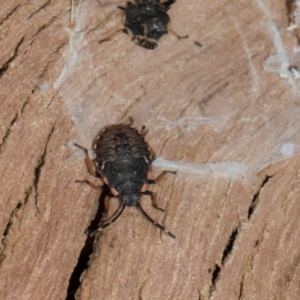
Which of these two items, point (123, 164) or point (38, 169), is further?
point (123, 164)

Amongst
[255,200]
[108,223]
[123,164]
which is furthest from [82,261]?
[255,200]

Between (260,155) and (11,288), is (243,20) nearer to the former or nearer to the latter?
(260,155)

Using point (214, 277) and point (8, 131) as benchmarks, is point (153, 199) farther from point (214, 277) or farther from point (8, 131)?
point (8, 131)

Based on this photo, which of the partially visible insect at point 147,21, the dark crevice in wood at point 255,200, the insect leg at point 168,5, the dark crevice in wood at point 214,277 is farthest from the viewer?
the insect leg at point 168,5

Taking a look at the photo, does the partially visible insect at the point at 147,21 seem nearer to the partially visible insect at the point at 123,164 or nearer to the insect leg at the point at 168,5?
the insect leg at the point at 168,5

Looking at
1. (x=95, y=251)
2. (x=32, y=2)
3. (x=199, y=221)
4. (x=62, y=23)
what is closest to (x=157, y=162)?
(x=199, y=221)

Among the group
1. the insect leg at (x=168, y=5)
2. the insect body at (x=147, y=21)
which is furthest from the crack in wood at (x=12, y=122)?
the insect leg at (x=168, y=5)
